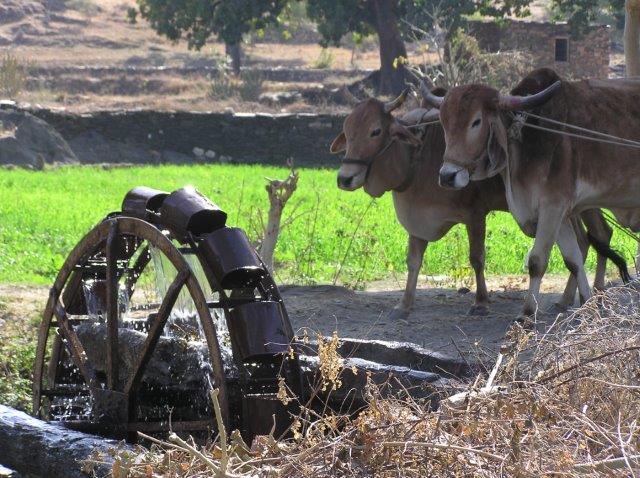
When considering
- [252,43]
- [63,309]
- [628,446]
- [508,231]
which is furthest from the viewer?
[252,43]

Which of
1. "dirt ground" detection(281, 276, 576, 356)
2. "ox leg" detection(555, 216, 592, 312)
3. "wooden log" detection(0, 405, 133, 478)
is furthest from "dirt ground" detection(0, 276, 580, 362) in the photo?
"wooden log" detection(0, 405, 133, 478)

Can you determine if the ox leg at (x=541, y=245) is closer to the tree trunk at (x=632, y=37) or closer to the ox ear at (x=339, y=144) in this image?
the ox ear at (x=339, y=144)

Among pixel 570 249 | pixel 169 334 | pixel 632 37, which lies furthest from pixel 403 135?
pixel 632 37

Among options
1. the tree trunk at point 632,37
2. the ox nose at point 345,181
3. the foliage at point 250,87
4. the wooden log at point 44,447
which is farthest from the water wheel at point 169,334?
the foliage at point 250,87

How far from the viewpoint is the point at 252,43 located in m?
54.0

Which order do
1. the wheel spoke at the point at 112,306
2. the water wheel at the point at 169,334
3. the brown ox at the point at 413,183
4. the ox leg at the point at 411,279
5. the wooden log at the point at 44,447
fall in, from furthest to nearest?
the ox leg at the point at 411,279
the brown ox at the point at 413,183
the wheel spoke at the point at 112,306
the water wheel at the point at 169,334
the wooden log at the point at 44,447

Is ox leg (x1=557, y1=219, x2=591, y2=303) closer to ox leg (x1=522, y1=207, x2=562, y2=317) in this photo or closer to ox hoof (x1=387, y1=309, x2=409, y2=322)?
ox leg (x1=522, y1=207, x2=562, y2=317)

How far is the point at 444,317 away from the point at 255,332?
3.48 meters

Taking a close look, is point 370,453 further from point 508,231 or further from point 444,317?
point 508,231

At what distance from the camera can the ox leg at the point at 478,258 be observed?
29.5 ft

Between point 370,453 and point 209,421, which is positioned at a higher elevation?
point 370,453

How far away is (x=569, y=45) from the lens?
35.7 metres

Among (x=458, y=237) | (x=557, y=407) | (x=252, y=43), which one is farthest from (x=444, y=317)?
(x=252, y=43)

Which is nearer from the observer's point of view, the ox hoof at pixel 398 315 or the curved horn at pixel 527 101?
the curved horn at pixel 527 101
